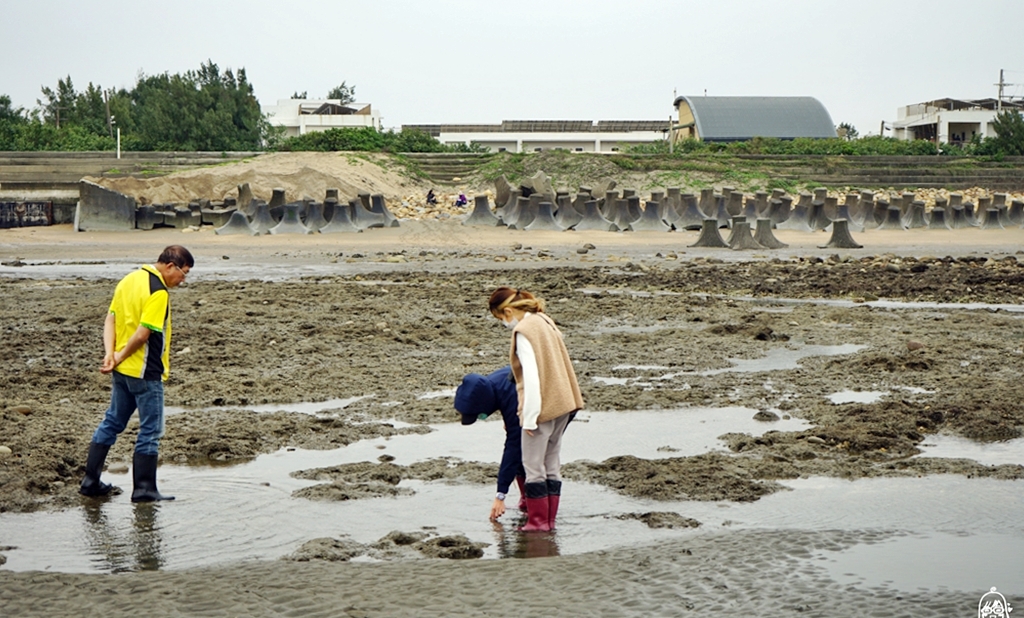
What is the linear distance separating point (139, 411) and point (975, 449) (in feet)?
17.6

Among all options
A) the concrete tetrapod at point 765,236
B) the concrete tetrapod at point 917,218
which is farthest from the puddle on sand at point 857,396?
the concrete tetrapod at point 917,218

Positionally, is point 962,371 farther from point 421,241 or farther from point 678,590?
point 421,241

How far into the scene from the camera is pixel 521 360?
20.3ft

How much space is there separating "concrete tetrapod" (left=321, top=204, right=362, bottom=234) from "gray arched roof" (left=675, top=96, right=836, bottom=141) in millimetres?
44577

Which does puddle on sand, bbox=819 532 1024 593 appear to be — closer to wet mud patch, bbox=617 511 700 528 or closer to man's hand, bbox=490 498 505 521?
wet mud patch, bbox=617 511 700 528

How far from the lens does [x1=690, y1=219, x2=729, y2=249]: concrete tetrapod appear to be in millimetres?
27859

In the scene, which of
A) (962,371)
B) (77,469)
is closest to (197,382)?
(77,469)

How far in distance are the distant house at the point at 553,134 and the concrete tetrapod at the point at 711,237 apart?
5885cm

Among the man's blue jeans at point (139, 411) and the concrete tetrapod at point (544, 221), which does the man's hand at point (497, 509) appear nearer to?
the man's blue jeans at point (139, 411)

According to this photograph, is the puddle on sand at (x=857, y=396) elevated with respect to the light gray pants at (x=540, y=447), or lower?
lower

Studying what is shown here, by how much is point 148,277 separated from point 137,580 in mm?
2162

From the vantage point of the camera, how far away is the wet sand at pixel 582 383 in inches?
203

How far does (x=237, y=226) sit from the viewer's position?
1280 inches

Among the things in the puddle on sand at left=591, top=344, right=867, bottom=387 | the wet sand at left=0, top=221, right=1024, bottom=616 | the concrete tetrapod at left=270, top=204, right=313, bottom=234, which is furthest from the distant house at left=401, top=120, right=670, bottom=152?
the puddle on sand at left=591, top=344, right=867, bottom=387
